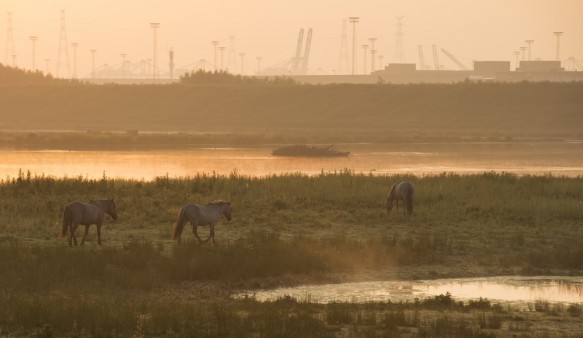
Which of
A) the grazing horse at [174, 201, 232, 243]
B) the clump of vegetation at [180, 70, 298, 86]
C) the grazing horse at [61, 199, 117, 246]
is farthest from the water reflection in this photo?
the clump of vegetation at [180, 70, 298, 86]

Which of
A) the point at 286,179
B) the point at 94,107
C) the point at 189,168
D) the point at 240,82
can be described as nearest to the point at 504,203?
the point at 286,179

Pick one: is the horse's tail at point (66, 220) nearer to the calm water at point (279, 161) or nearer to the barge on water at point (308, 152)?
the calm water at point (279, 161)

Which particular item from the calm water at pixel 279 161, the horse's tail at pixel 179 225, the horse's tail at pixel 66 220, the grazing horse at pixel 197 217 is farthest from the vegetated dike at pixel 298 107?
the horse's tail at pixel 66 220

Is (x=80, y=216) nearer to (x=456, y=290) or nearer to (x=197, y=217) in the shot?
(x=197, y=217)

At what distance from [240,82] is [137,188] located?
12711 centimetres

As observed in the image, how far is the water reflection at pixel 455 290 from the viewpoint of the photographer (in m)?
22.4

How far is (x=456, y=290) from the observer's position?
23.6m

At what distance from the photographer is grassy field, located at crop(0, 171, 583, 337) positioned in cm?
1820

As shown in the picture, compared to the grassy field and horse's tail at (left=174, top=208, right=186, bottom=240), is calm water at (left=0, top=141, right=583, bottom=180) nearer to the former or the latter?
the grassy field

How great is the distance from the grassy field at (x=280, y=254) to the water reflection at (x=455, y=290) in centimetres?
80

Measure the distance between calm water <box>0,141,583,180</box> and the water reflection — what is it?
27.9 m

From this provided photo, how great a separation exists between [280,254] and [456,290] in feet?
13.9

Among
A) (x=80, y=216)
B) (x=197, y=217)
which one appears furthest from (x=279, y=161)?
(x=80, y=216)

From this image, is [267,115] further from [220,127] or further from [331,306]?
[331,306]
